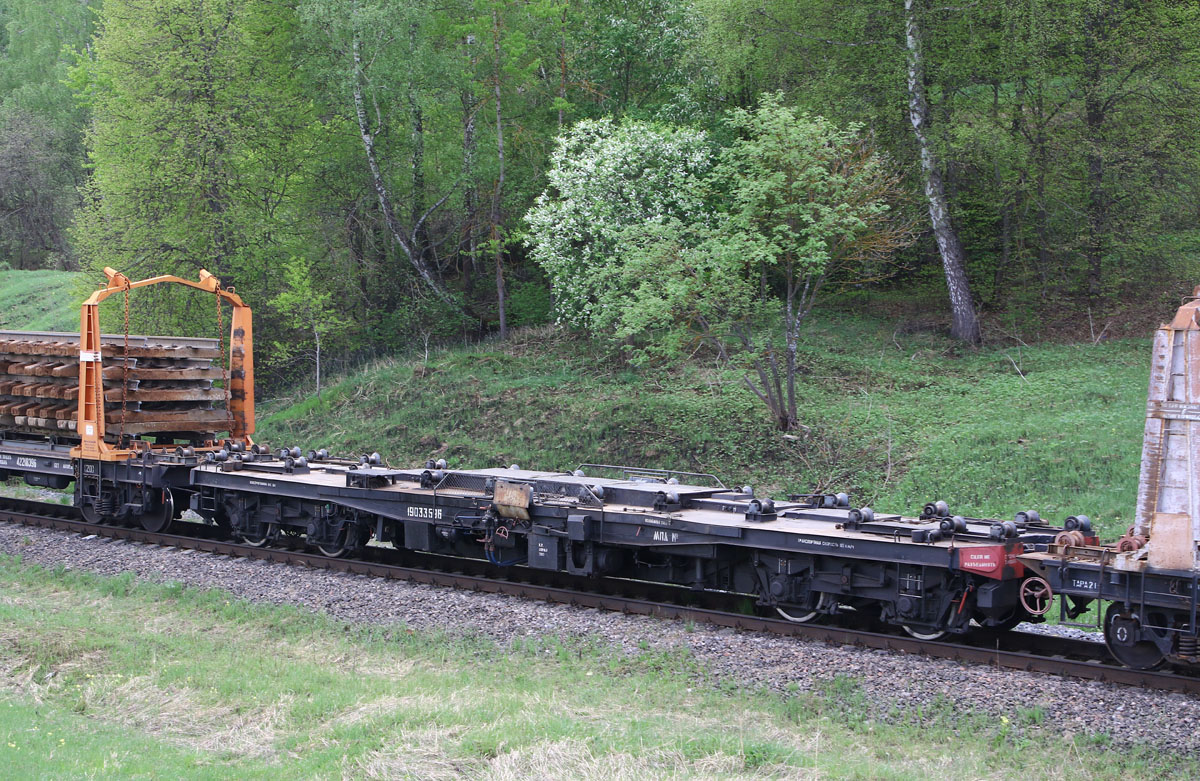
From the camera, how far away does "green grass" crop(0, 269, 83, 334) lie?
144 feet

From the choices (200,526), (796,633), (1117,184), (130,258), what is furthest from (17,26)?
(796,633)

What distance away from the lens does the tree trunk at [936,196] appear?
78.8 feet

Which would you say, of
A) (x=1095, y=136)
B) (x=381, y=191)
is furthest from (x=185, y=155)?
(x=1095, y=136)

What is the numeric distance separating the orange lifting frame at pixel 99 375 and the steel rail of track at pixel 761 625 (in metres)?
1.38

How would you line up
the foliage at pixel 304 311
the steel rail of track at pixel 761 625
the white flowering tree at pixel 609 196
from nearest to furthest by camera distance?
the steel rail of track at pixel 761 625
the white flowering tree at pixel 609 196
the foliage at pixel 304 311

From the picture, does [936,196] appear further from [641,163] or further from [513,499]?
[513,499]

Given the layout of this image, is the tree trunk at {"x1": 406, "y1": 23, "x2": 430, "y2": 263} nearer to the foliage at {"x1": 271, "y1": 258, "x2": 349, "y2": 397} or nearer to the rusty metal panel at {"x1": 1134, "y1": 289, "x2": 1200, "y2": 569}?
the foliage at {"x1": 271, "y1": 258, "x2": 349, "y2": 397}

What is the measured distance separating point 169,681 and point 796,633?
6018mm

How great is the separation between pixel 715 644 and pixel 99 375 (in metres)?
10.8

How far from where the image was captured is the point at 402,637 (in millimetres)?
10219

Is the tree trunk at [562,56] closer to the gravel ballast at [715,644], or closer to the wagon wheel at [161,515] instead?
the wagon wheel at [161,515]

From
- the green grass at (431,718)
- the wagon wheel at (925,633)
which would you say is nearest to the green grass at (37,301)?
the green grass at (431,718)

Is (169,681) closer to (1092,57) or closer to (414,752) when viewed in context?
(414,752)

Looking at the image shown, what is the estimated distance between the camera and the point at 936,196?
80.6ft
